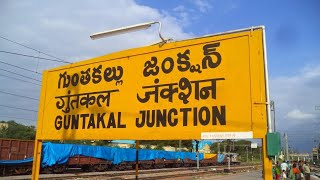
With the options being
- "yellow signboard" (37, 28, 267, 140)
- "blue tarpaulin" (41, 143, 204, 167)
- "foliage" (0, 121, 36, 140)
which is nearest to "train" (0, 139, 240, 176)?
"blue tarpaulin" (41, 143, 204, 167)

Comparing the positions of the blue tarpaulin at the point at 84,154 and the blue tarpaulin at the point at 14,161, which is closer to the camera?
the blue tarpaulin at the point at 14,161

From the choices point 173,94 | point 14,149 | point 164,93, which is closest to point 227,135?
point 173,94

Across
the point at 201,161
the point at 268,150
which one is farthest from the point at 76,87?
the point at 201,161

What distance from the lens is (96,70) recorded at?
24.9 feet

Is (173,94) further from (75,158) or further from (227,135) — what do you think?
(75,158)

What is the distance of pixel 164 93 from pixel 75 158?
2724 centimetres

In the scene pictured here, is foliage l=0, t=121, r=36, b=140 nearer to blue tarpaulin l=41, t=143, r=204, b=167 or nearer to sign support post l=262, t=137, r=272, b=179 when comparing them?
blue tarpaulin l=41, t=143, r=204, b=167

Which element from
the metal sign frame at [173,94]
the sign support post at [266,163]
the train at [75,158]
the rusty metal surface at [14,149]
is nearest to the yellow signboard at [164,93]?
the metal sign frame at [173,94]

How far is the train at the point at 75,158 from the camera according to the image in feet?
84.2

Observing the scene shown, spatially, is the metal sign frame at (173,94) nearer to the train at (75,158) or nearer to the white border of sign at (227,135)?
the white border of sign at (227,135)

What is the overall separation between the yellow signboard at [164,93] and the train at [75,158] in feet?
63.7

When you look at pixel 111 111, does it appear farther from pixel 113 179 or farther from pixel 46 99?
pixel 113 179

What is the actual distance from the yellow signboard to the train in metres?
19.4

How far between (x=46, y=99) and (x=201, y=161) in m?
52.4
